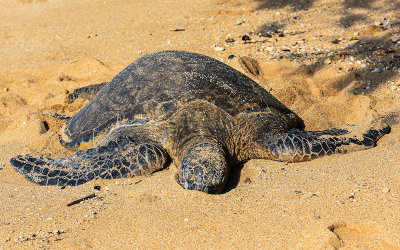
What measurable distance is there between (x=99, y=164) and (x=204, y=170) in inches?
47.6

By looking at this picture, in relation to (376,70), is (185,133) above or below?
above

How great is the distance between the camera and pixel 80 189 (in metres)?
3.84

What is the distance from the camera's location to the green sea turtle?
3986 mm

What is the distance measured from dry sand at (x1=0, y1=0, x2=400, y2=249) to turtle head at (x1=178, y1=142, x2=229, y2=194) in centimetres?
9

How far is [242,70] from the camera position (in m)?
6.19

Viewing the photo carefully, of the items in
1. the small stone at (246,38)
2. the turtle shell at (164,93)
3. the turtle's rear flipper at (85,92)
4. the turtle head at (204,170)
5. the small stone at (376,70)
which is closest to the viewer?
the turtle head at (204,170)

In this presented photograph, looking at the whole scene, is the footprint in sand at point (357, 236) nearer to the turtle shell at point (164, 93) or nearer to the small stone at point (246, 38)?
the turtle shell at point (164, 93)

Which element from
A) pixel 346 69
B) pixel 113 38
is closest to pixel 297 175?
pixel 346 69

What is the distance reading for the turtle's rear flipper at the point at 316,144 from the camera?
158 inches

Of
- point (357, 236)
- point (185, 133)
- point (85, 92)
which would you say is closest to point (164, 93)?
point (185, 133)

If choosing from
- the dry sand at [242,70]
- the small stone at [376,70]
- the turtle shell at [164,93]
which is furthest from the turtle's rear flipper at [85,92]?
the small stone at [376,70]

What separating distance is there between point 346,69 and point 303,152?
2642 mm

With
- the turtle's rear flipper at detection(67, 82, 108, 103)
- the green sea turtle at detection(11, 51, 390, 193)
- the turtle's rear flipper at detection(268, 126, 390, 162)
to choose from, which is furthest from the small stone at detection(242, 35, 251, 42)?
the turtle's rear flipper at detection(268, 126, 390, 162)

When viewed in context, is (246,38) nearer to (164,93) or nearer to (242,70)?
(242,70)
